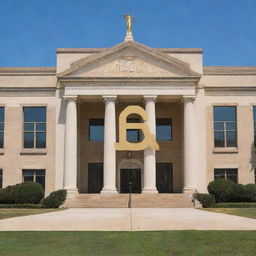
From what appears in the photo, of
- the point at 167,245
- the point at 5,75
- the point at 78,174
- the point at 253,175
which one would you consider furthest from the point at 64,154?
the point at 167,245

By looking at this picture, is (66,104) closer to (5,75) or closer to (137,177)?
(5,75)

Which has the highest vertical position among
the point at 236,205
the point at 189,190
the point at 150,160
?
the point at 150,160

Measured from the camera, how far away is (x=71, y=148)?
4444 centimetres

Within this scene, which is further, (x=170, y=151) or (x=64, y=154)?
(x=170, y=151)

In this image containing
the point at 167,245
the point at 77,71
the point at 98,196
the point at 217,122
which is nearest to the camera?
the point at 167,245

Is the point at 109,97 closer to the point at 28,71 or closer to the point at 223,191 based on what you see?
the point at 28,71

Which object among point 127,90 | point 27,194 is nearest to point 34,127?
point 27,194

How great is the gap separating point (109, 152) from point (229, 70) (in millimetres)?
15614

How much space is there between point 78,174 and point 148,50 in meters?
14.5

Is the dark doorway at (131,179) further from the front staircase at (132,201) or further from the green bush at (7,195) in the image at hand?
the green bush at (7,195)

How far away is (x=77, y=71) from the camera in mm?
45156

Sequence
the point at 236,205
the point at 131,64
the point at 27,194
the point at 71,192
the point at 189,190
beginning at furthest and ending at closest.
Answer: the point at 131,64, the point at 189,190, the point at 71,192, the point at 27,194, the point at 236,205

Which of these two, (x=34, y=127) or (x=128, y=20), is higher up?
(x=128, y=20)

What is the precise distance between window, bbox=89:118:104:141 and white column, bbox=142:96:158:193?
22.9 feet
